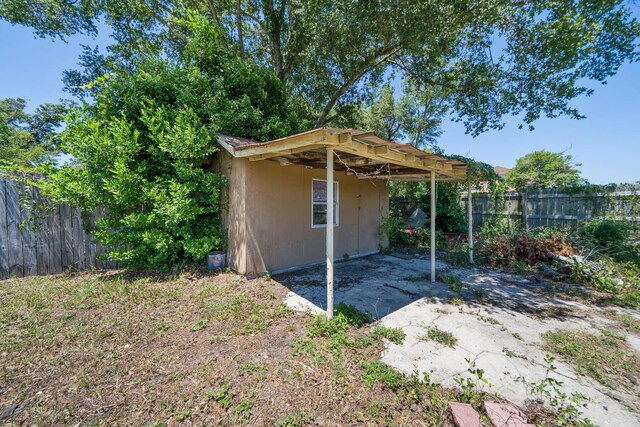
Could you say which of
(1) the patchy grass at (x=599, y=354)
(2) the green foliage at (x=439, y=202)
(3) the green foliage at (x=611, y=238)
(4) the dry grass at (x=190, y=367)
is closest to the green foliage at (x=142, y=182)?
(4) the dry grass at (x=190, y=367)

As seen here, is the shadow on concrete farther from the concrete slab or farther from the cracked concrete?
the concrete slab

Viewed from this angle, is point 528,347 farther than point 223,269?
No

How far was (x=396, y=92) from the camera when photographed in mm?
15070

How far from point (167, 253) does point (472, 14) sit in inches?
354

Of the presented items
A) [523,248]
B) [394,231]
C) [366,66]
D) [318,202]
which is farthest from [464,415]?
[366,66]

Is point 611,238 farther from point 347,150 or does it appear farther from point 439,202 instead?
point 347,150

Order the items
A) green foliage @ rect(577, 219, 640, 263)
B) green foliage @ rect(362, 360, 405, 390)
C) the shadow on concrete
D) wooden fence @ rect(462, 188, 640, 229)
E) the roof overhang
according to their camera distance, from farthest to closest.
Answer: wooden fence @ rect(462, 188, 640, 229)
green foliage @ rect(577, 219, 640, 263)
the shadow on concrete
the roof overhang
green foliage @ rect(362, 360, 405, 390)

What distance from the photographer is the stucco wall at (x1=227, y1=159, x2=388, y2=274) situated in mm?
4773

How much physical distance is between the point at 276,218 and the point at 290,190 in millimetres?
716

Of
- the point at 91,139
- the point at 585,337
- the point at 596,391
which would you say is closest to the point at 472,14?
the point at 585,337

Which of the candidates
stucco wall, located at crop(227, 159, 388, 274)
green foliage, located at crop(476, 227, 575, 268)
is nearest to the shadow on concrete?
stucco wall, located at crop(227, 159, 388, 274)

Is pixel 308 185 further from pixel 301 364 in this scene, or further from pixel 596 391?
pixel 596 391

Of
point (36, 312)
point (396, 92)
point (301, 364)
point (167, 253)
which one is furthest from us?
point (396, 92)

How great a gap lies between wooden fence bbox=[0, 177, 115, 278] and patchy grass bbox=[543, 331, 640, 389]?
737cm
